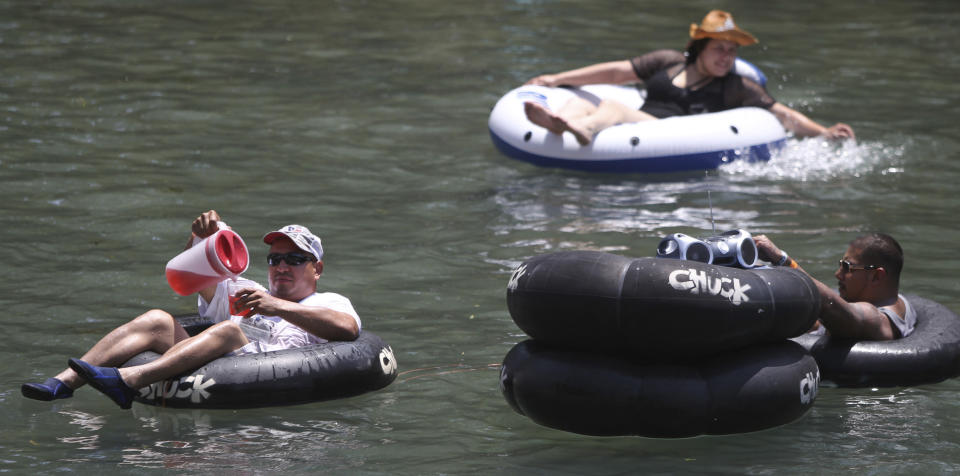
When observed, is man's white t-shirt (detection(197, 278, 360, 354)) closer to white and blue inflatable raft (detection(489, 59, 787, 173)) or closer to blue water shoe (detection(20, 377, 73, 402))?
blue water shoe (detection(20, 377, 73, 402))

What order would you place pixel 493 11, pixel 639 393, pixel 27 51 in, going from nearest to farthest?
pixel 639 393, pixel 27 51, pixel 493 11

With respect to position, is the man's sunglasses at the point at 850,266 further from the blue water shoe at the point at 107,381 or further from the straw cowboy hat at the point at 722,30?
the straw cowboy hat at the point at 722,30

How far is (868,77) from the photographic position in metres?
13.5

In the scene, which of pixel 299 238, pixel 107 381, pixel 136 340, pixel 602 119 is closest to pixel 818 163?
pixel 602 119

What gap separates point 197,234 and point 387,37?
351 inches

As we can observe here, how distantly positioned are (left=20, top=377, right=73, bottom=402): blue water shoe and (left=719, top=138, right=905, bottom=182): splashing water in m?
5.87

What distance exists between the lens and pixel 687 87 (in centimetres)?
1051

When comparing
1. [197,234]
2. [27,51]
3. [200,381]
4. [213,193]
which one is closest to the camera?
[200,381]

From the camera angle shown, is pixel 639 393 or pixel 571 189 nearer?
pixel 639 393

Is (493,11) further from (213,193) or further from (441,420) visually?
(441,420)

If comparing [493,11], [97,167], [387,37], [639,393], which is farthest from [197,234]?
[493,11]

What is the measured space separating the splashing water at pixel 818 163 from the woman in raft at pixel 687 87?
5.9 inches

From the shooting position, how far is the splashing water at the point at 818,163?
9.98 m

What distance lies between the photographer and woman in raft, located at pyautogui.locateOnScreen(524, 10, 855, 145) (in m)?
10.1
